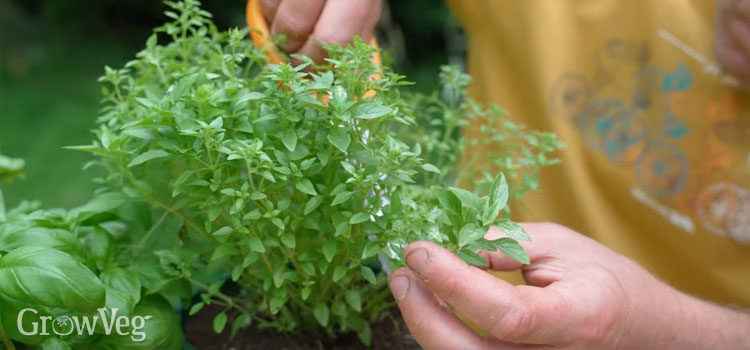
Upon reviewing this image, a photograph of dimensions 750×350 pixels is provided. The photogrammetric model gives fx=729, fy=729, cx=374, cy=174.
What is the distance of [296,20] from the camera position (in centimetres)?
81

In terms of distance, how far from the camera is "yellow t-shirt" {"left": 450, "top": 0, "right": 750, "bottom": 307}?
1086 mm

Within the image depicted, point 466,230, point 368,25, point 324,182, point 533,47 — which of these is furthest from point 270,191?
point 533,47

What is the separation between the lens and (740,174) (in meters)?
1.07

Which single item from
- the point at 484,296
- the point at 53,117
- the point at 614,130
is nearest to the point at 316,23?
the point at 484,296

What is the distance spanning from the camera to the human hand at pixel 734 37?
97 centimetres

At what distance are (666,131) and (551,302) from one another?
0.65m

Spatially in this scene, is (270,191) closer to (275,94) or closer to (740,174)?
(275,94)

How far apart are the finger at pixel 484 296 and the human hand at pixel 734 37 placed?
60cm

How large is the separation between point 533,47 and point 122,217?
2.55ft

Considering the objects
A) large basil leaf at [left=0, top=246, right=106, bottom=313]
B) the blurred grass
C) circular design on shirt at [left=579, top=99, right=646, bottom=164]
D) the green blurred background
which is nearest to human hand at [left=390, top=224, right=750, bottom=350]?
large basil leaf at [left=0, top=246, right=106, bottom=313]

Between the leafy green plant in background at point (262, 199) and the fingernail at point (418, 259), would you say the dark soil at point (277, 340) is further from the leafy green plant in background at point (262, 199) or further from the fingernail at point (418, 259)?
the fingernail at point (418, 259)

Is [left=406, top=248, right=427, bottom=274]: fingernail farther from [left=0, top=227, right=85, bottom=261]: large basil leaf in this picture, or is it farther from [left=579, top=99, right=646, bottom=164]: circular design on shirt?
[left=579, top=99, right=646, bottom=164]: circular design on shirt

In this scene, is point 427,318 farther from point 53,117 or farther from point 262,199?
point 53,117

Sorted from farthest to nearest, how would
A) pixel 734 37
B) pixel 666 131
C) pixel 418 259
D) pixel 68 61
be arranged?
pixel 68 61 → pixel 666 131 → pixel 734 37 → pixel 418 259
